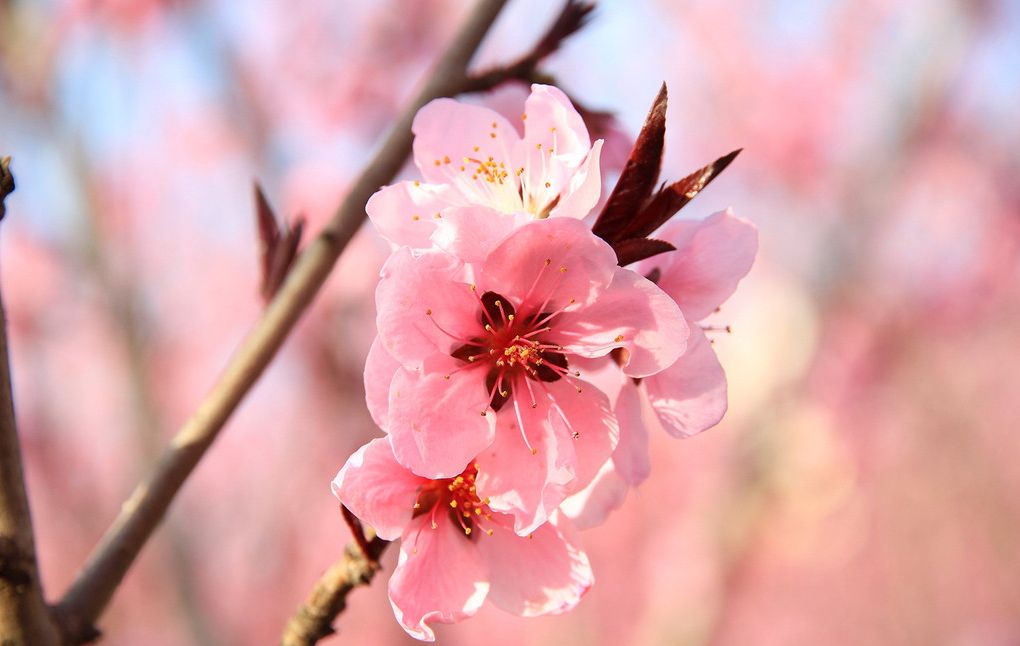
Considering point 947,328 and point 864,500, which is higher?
point 947,328

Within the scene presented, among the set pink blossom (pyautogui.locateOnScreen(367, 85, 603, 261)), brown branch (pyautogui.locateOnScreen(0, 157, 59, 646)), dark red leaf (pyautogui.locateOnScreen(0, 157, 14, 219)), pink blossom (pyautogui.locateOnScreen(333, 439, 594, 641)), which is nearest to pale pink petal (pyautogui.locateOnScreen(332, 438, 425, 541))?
pink blossom (pyautogui.locateOnScreen(333, 439, 594, 641))

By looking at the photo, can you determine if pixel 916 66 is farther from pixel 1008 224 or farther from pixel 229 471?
pixel 229 471

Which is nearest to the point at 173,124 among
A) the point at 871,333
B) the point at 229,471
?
the point at 229,471

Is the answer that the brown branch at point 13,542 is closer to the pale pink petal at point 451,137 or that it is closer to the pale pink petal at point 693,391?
the pale pink petal at point 451,137

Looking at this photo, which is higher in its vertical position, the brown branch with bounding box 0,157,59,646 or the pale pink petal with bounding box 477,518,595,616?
the pale pink petal with bounding box 477,518,595,616

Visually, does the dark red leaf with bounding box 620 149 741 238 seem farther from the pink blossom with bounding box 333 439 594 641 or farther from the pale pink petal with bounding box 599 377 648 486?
the pink blossom with bounding box 333 439 594 641

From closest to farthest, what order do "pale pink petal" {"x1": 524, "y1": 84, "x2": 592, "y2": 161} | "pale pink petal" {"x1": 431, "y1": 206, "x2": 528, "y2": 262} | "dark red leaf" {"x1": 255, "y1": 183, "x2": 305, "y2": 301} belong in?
1. "pale pink petal" {"x1": 431, "y1": 206, "x2": 528, "y2": 262}
2. "pale pink petal" {"x1": 524, "y1": 84, "x2": 592, "y2": 161}
3. "dark red leaf" {"x1": 255, "y1": 183, "x2": 305, "y2": 301}

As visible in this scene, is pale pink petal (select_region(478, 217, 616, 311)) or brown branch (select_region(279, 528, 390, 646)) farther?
brown branch (select_region(279, 528, 390, 646))
